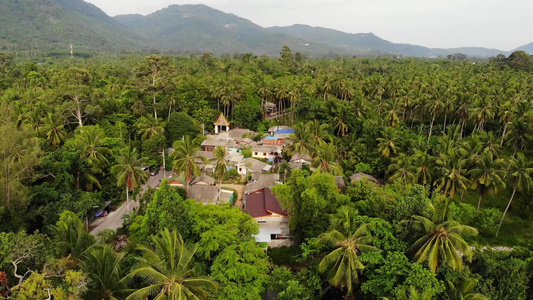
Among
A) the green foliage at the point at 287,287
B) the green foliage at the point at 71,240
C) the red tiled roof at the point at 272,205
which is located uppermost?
the green foliage at the point at 71,240

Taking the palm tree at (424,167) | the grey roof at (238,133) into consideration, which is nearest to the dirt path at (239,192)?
the grey roof at (238,133)

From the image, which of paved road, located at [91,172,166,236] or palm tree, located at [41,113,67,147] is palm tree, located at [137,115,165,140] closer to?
palm tree, located at [41,113,67,147]

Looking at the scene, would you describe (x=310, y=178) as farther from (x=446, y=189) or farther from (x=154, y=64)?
(x=154, y=64)

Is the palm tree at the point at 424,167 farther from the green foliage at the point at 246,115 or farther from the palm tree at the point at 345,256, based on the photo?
the green foliage at the point at 246,115

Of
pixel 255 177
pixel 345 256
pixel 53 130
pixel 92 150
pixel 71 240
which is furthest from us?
pixel 255 177

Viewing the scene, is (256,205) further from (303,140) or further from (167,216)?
(167,216)

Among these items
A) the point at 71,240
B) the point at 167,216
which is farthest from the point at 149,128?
the point at 167,216

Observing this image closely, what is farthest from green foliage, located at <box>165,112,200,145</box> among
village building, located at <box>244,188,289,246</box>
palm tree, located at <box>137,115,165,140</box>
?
village building, located at <box>244,188,289,246</box>
